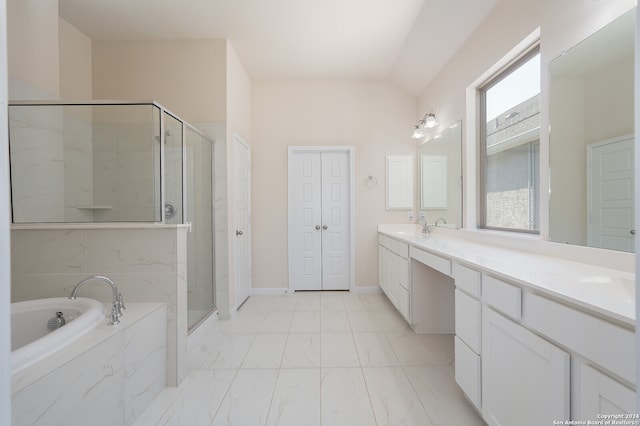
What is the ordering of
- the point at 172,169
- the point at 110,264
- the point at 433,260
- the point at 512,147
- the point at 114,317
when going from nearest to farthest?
the point at 114,317, the point at 110,264, the point at 433,260, the point at 512,147, the point at 172,169

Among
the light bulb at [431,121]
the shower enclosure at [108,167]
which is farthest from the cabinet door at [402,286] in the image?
the shower enclosure at [108,167]

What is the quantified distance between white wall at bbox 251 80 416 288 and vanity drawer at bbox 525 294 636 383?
111 inches

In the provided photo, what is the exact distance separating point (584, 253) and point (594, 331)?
812 millimetres

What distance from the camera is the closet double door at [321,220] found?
3945mm

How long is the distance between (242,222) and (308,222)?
0.91 meters

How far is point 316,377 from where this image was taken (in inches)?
76.5

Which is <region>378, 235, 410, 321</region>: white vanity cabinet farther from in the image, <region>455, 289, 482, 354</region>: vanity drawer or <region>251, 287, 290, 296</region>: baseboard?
<region>251, 287, 290, 296</region>: baseboard

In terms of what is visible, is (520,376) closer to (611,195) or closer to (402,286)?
(611,195)

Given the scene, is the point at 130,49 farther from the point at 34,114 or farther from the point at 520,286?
the point at 520,286

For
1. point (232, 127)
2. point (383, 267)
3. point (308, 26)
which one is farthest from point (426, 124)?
point (232, 127)

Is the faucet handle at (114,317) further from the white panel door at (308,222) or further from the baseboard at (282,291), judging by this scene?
the white panel door at (308,222)

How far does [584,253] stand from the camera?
4.71 ft

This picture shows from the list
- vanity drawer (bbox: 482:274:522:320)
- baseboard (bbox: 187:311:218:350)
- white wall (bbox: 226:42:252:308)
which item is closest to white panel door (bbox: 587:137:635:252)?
vanity drawer (bbox: 482:274:522:320)

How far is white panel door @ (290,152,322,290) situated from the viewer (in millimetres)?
3945
